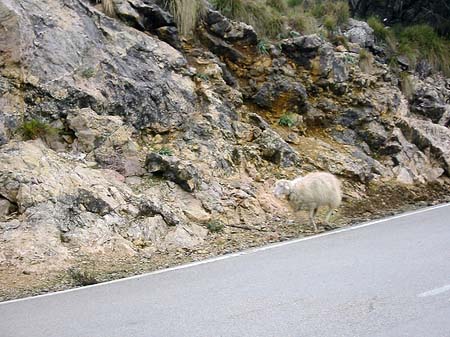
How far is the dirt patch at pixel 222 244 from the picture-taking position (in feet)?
26.0

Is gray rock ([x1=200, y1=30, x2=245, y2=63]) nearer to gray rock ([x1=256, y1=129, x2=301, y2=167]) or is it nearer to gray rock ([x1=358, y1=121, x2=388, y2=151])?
gray rock ([x1=256, y1=129, x2=301, y2=167])

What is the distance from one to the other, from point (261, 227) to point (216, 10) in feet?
28.0

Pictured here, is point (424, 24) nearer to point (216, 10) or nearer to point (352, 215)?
point (216, 10)

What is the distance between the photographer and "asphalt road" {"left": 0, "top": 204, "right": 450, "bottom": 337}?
5.41 metres

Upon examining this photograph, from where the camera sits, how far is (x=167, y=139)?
12750 mm

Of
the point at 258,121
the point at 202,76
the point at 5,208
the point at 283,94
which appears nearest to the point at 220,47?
the point at 202,76

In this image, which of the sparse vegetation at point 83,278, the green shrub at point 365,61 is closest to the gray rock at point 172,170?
the sparse vegetation at point 83,278

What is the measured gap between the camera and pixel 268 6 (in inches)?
767

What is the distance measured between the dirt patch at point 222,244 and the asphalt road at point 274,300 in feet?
1.93

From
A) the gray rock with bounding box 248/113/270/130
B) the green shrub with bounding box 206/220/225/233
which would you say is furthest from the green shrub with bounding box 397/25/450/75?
the green shrub with bounding box 206/220/225/233

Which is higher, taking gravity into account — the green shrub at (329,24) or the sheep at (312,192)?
the green shrub at (329,24)

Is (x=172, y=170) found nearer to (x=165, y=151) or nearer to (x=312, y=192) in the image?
(x=165, y=151)

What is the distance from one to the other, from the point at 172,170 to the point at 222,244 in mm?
2142

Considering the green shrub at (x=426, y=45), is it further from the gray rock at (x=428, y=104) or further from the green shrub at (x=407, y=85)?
the gray rock at (x=428, y=104)
